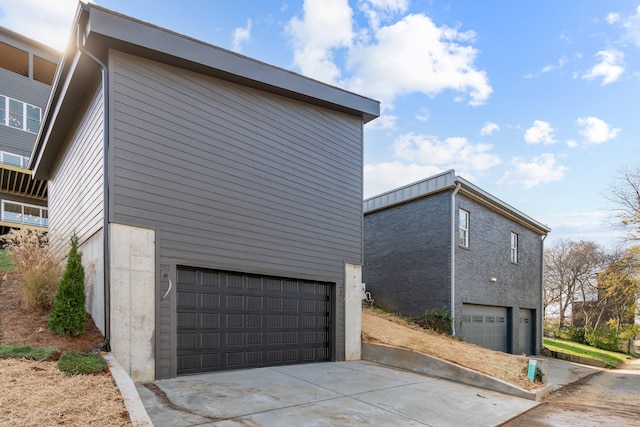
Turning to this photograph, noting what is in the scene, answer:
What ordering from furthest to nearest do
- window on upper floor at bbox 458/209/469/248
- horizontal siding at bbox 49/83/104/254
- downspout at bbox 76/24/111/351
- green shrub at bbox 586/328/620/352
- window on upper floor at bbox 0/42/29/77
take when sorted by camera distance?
green shrub at bbox 586/328/620/352 → window on upper floor at bbox 0/42/29/77 → window on upper floor at bbox 458/209/469/248 → horizontal siding at bbox 49/83/104/254 → downspout at bbox 76/24/111/351

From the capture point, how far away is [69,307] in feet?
20.4

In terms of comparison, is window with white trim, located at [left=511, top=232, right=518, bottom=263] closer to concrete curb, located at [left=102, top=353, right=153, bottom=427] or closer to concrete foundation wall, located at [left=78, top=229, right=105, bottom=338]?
concrete foundation wall, located at [left=78, top=229, right=105, bottom=338]

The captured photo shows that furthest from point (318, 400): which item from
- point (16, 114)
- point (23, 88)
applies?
point (23, 88)

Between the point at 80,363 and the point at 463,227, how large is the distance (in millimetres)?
11999

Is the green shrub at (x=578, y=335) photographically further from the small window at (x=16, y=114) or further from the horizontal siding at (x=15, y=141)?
the small window at (x=16, y=114)

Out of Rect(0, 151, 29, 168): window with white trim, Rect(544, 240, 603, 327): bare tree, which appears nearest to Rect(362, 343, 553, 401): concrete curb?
Rect(0, 151, 29, 168): window with white trim

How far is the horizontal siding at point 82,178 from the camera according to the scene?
7080 millimetres

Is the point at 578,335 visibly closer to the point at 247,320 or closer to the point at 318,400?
the point at 247,320

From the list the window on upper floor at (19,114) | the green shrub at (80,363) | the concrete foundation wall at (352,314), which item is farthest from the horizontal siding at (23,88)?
the green shrub at (80,363)

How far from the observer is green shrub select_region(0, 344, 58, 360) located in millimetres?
4961

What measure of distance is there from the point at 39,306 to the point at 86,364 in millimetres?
3292

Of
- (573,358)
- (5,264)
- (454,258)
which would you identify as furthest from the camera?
(573,358)

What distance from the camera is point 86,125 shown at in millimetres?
8125

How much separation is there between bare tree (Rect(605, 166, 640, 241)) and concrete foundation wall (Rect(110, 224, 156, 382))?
15595mm
